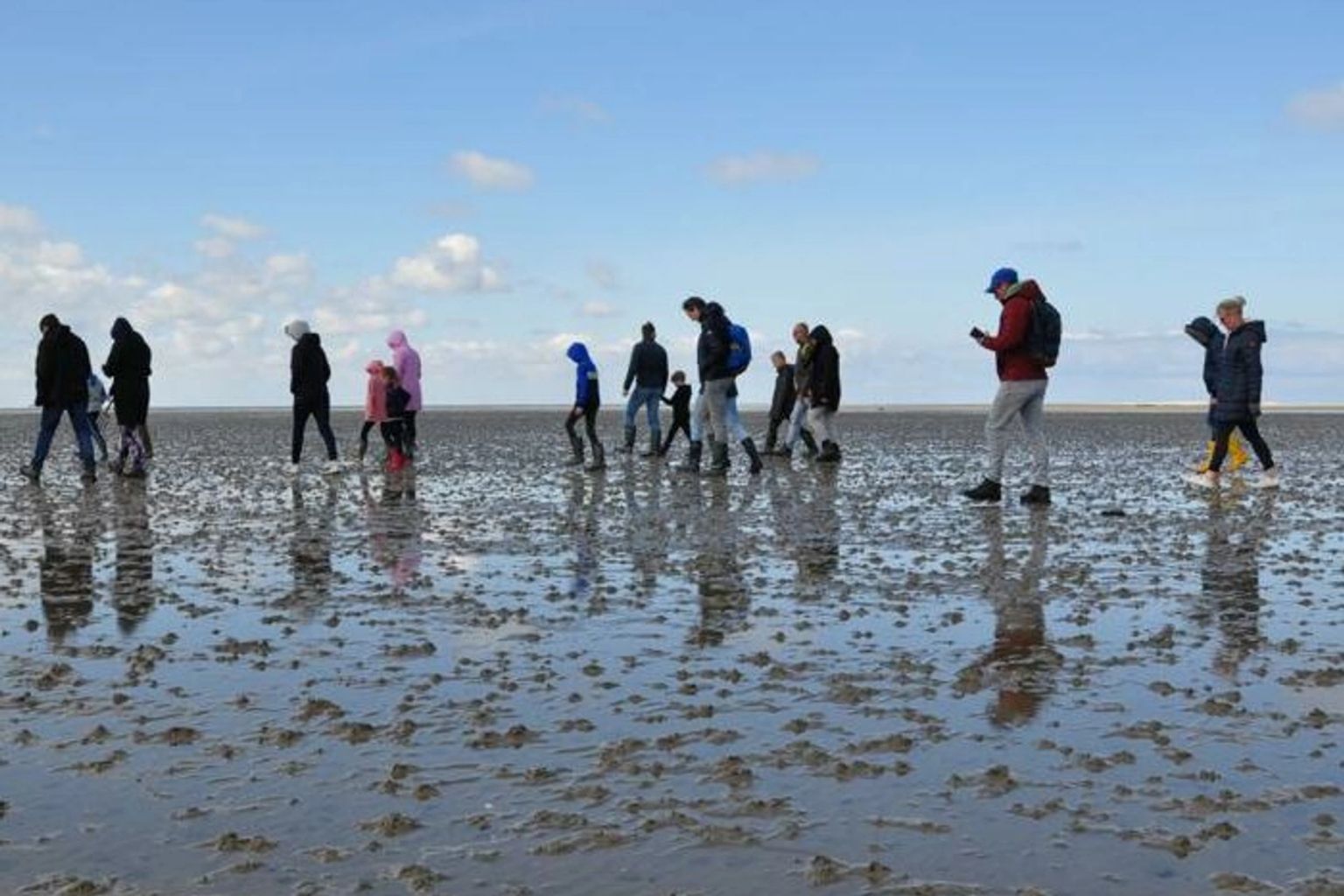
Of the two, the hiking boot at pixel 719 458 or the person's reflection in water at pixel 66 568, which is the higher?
the hiking boot at pixel 719 458

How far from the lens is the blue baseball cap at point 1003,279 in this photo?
14.2 m

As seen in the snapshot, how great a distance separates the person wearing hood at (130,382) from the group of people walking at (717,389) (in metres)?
0.02

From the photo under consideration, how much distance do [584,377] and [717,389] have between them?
2653mm

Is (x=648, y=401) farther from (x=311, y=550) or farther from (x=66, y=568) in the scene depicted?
(x=66, y=568)

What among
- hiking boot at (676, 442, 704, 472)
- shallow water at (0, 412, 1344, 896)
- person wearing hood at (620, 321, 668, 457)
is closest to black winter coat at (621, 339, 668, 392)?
person wearing hood at (620, 321, 668, 457)

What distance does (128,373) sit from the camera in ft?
62.1

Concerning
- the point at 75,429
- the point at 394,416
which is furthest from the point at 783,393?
the point at 75,429

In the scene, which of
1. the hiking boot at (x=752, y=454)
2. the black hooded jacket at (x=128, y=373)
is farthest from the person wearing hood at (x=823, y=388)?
the black hooded jacket at (x=128, y=373)

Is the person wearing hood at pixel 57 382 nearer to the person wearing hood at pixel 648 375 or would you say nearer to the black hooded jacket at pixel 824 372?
the person wearing hood at pixel 648 375

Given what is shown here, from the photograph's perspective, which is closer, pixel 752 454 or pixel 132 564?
pixel 132 564

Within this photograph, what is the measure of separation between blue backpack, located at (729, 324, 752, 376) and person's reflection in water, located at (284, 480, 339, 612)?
552 cm

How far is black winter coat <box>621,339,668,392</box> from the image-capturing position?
70.7ft

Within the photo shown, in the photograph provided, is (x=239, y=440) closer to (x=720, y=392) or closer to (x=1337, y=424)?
(x=720, y=392)

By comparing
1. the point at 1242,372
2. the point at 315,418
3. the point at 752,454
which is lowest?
the point at 752,454
